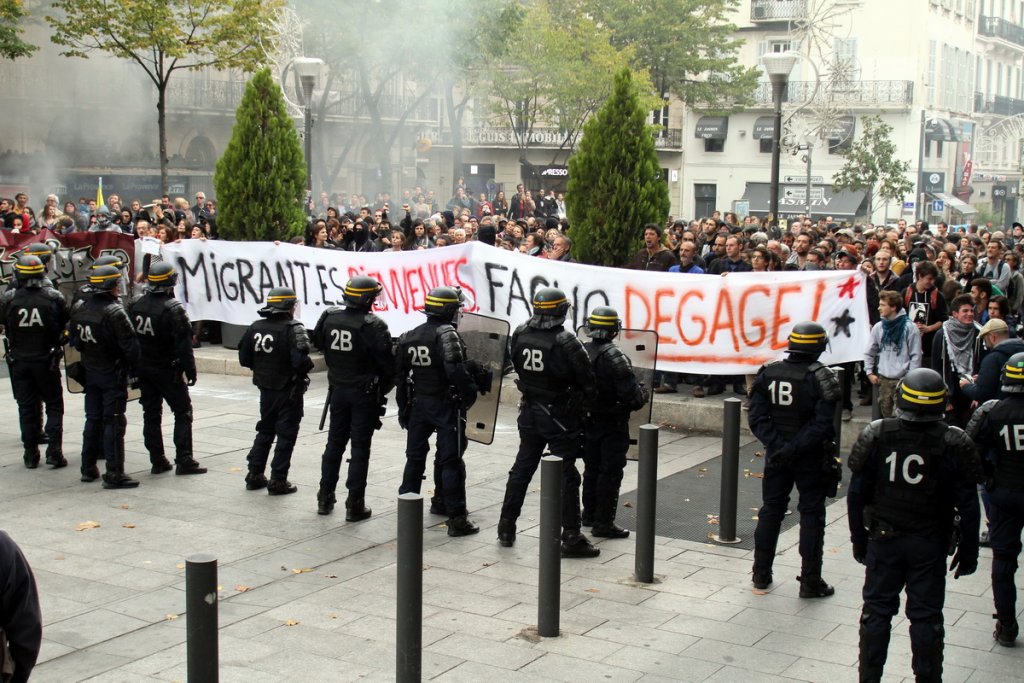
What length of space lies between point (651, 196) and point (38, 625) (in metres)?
10.0

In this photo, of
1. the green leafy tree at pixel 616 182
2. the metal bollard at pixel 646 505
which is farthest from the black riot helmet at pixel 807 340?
the green leafy tree at pixel 616 182

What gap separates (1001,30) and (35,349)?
53.8 metres

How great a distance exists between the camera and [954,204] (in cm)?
4853

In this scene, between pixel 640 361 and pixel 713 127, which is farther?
pixel 713 127

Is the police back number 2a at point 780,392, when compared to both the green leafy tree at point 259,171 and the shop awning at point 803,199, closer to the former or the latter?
the green leafy tree at point 259,171

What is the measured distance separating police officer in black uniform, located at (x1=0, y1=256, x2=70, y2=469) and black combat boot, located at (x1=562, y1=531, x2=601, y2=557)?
14.9ft

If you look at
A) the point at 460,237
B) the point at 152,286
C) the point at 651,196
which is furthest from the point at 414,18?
the point at 152,286

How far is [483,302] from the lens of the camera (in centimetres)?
1241

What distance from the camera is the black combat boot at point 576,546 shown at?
798cm

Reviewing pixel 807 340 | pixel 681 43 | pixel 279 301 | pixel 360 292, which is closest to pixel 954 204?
pixel 681 43

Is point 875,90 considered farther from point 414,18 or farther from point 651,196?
point 651,196

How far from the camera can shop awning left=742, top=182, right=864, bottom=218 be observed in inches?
1846

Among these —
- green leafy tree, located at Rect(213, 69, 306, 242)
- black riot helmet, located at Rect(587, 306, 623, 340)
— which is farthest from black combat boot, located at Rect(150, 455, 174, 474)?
green leafy tree, located at Rect(213, 69, 306, 242)

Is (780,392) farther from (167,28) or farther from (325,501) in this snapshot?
(167,28)
